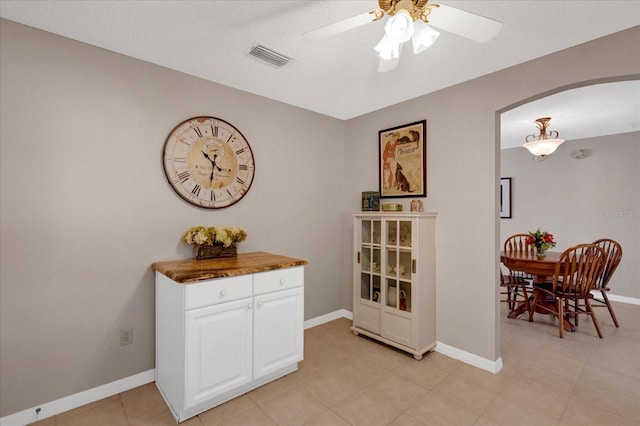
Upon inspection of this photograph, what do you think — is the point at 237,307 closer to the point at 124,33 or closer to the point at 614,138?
the point at 124,33

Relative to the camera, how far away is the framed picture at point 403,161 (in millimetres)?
2953

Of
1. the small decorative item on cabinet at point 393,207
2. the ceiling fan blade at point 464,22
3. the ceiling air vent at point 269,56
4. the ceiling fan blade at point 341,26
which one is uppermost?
the ceiling air vent at point 269,56

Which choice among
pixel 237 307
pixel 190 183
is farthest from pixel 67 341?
pixel 190 183

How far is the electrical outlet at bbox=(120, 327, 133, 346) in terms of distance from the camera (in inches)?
85.4

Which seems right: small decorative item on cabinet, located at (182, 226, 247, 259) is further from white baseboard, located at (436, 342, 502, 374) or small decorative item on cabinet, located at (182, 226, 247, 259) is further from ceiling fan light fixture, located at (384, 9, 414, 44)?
white baseboard, located at (436, 342, 502, 374)

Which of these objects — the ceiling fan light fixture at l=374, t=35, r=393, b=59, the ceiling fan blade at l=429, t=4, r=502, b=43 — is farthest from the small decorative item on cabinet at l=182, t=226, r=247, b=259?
the ceiling fan blade at l=429, t=4, r=502, b=43

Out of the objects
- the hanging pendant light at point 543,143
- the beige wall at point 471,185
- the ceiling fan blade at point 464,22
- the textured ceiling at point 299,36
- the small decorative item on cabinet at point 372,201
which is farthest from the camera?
the hanging pendant light at point 543,143

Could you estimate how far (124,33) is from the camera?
1924 millimetres

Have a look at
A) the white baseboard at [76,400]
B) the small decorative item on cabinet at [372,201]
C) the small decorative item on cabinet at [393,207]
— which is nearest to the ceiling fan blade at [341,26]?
the small decorative item on cabinet at [393,207]

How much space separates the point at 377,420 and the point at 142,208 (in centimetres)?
220

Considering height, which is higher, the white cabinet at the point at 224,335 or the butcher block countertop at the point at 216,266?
the butcher block countertop at the point at 216,266

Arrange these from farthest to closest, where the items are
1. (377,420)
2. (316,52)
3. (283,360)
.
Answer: (283,360) → (316,52) → (377,420)

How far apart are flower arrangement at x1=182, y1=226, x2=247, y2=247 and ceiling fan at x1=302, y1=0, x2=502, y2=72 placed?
163 cm

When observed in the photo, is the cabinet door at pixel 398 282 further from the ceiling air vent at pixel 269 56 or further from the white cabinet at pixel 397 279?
the ceiling air vent at pixel 269 56
